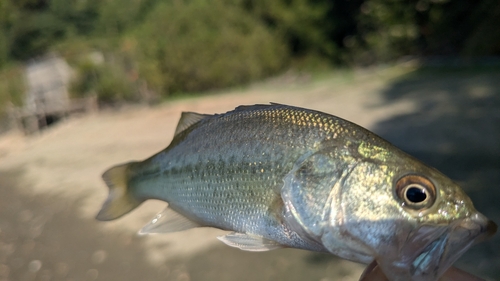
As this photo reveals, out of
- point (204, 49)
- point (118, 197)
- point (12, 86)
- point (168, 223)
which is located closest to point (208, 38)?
point (204, 49)

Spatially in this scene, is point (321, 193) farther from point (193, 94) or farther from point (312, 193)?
point (193, 94)

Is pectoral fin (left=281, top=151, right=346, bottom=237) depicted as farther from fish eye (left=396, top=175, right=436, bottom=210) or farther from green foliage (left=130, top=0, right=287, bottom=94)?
green foliage (left=130, top=0, right=287, bottom=94)

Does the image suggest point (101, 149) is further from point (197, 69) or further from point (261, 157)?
point (261, 157)

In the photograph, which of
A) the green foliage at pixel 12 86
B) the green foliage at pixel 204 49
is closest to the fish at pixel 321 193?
the green foliage at pixel 204 49

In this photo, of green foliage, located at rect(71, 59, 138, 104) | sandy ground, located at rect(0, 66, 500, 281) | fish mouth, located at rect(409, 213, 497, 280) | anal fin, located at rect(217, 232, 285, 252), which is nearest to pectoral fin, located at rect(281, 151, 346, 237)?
anal fin, located at rect(217, 232, 285, 252)

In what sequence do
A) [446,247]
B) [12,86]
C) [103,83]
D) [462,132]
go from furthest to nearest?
[103,83] < [12,86] < [462,132] < [446,247]
